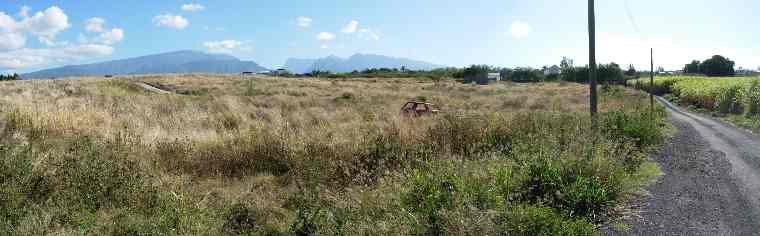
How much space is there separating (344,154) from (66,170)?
3.74 metres

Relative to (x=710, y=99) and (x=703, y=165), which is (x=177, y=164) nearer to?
(x=703, y=165)

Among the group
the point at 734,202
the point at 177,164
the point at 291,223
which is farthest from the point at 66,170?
the point at 734,202

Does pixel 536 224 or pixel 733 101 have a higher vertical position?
pixel 733 101

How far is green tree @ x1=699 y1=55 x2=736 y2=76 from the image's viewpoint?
104 meters

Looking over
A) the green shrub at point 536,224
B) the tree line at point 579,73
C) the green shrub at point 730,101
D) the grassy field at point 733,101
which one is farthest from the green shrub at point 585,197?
the tree line at point 579,73

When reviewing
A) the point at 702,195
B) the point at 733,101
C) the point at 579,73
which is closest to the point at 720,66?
the point at 579,73

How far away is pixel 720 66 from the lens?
10431 centimetres

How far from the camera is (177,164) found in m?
7.67

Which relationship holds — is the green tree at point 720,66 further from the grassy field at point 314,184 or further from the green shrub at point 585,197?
the green shrub at point 585,197

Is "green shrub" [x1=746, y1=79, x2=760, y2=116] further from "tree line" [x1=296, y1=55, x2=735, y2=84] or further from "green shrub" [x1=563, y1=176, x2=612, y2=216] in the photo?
"tree line" [x1=296, y1=55, x2=735, y2=84]

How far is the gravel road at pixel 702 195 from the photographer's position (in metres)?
4.95

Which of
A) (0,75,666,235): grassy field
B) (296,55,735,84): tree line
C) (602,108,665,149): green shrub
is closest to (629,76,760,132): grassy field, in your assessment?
(602,108,665,149): green shrub

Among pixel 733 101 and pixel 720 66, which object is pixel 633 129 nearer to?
pixel 733 101

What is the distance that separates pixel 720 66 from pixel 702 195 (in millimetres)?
121144
